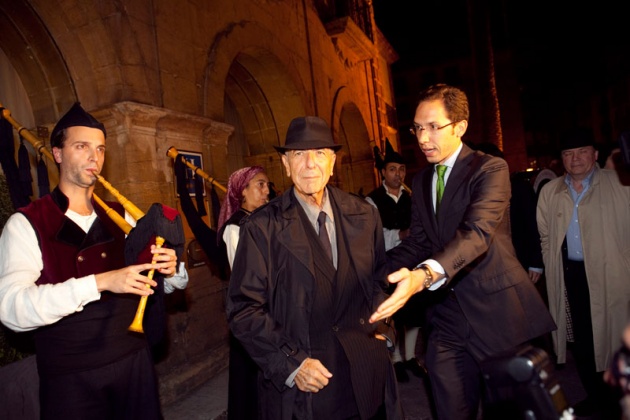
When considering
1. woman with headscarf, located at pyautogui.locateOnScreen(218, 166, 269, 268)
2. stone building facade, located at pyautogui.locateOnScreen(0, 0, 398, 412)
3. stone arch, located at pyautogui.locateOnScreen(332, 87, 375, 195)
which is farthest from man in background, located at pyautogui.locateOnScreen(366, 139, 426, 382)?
stone arch, located at pyautogui.locateOnScreen(332, 87, 375, 195)

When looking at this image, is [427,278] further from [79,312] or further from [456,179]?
[79,312]

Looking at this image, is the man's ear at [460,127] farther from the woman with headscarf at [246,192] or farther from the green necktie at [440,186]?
the woman with headscarf at [246,192]

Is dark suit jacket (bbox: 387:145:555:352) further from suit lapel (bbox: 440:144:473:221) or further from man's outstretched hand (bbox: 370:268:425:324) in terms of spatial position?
man's outstretched hand (bbox: 370:268:425:324)

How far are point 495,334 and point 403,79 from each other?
43356 mm

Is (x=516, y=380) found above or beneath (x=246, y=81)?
beneath

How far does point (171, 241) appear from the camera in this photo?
2.41m

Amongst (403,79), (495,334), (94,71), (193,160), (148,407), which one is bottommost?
(148,407)

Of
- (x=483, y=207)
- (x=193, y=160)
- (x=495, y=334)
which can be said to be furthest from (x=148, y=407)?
(x=193, y=160)

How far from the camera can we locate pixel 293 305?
82.7 inches

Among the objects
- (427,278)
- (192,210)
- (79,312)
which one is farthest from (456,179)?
(192,210)

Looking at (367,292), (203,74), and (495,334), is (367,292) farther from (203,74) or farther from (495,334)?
(203,74)

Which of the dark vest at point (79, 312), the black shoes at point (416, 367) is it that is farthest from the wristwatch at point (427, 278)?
the black shoes at point (416, 367)

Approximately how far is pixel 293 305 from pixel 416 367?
3.17 metres

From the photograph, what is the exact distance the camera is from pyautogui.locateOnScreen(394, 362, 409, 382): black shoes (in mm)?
4539
